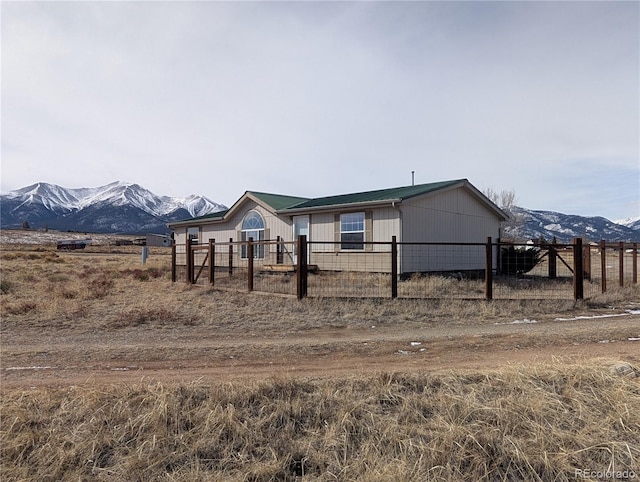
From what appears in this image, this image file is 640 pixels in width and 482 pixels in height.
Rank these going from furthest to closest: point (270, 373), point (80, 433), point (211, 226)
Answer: point (211, 226)
point (270, 373)
point (80, 433)

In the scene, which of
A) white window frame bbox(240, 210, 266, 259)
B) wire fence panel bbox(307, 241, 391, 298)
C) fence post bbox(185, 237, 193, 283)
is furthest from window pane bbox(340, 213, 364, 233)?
fence post bbox(185, 237, 193, 283)

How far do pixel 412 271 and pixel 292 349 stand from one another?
A: 10.6 m

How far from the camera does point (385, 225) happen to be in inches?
639

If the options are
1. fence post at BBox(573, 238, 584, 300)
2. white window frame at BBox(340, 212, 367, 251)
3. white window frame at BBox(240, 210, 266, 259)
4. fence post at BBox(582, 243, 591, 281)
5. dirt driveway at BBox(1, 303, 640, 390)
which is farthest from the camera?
white window frame at BBox(240, 210, 266, 259)

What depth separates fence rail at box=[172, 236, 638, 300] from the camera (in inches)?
461

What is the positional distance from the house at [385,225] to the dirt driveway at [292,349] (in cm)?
612

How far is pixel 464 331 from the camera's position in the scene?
8250mm

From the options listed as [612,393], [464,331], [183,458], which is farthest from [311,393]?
[464,331]

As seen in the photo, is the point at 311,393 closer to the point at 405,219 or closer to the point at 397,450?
the point at 397,450

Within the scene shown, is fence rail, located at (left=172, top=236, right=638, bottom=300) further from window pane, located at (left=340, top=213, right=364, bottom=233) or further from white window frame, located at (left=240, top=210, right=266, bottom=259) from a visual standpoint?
window pane, located at (left=340, top=213, right=364, bottom=233)

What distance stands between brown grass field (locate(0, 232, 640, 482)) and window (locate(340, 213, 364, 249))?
9488 mm

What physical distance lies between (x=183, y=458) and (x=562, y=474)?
294 centimetres

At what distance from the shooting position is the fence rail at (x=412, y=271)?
11.7 m

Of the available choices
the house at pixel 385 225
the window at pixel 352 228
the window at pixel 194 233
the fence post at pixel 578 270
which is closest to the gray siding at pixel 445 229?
the house at pixel 385 225
